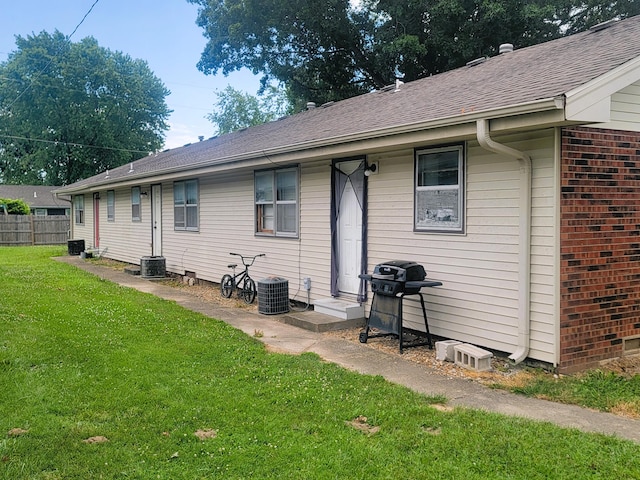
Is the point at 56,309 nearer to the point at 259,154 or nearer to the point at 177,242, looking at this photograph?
the point at 259,154

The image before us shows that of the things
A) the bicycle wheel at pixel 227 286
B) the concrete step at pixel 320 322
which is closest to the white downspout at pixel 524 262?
the concrete step at pixel 320 322

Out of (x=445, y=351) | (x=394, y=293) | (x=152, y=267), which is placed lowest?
(x=445, y=351)

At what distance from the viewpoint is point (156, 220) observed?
14.9 m

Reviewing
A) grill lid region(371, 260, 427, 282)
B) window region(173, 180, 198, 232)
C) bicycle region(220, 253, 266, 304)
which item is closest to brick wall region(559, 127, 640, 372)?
grill lid region(371, 260, 427, 282)

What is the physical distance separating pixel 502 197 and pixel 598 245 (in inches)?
Result: 41.7

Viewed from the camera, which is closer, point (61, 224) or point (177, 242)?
point (177, 242)

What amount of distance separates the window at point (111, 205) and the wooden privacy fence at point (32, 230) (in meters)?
11.4

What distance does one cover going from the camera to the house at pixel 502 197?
17.4 ft

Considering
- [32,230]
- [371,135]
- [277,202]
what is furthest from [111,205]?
[371,135]

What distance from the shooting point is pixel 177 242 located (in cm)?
1366

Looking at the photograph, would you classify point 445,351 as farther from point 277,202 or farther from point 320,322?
point 277,202

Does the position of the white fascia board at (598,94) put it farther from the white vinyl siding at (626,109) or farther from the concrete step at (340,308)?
Result: the concrete step at (340,308)

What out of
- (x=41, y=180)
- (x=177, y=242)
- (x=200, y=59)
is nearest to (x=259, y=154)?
(x=177, y=242)

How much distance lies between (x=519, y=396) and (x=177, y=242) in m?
10.5
